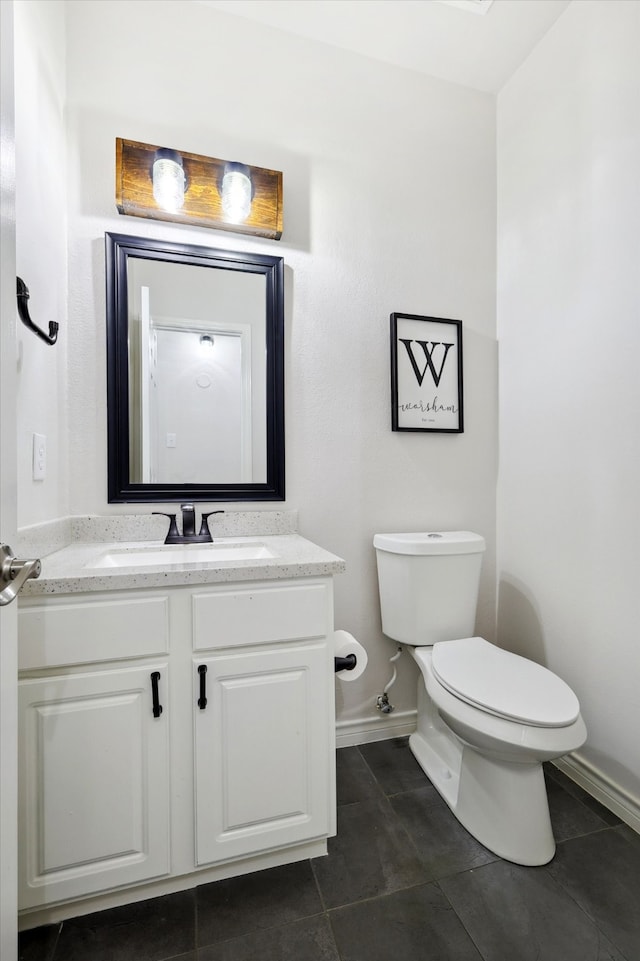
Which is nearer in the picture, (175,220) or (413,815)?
(413,815)

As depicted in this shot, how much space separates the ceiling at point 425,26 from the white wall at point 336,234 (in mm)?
49

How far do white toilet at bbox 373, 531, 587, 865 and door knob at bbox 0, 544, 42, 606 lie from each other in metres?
1.13

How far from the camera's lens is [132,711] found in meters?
1.06

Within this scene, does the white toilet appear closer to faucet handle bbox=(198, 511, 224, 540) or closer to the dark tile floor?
the dark tile floor

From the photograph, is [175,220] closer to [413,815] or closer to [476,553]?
[476,553]

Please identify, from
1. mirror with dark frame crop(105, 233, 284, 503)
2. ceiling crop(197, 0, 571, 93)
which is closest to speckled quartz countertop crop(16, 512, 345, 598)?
mirror with dark frame crop(105, 233, 284, 503)

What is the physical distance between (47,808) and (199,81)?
2.26 m

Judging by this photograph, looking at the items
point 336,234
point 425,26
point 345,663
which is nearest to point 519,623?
point 345,663

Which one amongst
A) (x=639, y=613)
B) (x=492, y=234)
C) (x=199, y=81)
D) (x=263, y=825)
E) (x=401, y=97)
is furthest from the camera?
(x=492, y=234)

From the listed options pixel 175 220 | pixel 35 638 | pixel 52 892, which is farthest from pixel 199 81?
pixel 52 892

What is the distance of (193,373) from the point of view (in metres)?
1.61

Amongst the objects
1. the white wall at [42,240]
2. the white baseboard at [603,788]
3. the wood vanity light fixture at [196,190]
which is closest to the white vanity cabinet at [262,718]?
the white wall at [42,240]

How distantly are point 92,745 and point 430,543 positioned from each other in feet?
3.77

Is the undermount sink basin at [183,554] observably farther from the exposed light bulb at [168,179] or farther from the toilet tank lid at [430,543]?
the exposed light bulb at [168,179]
